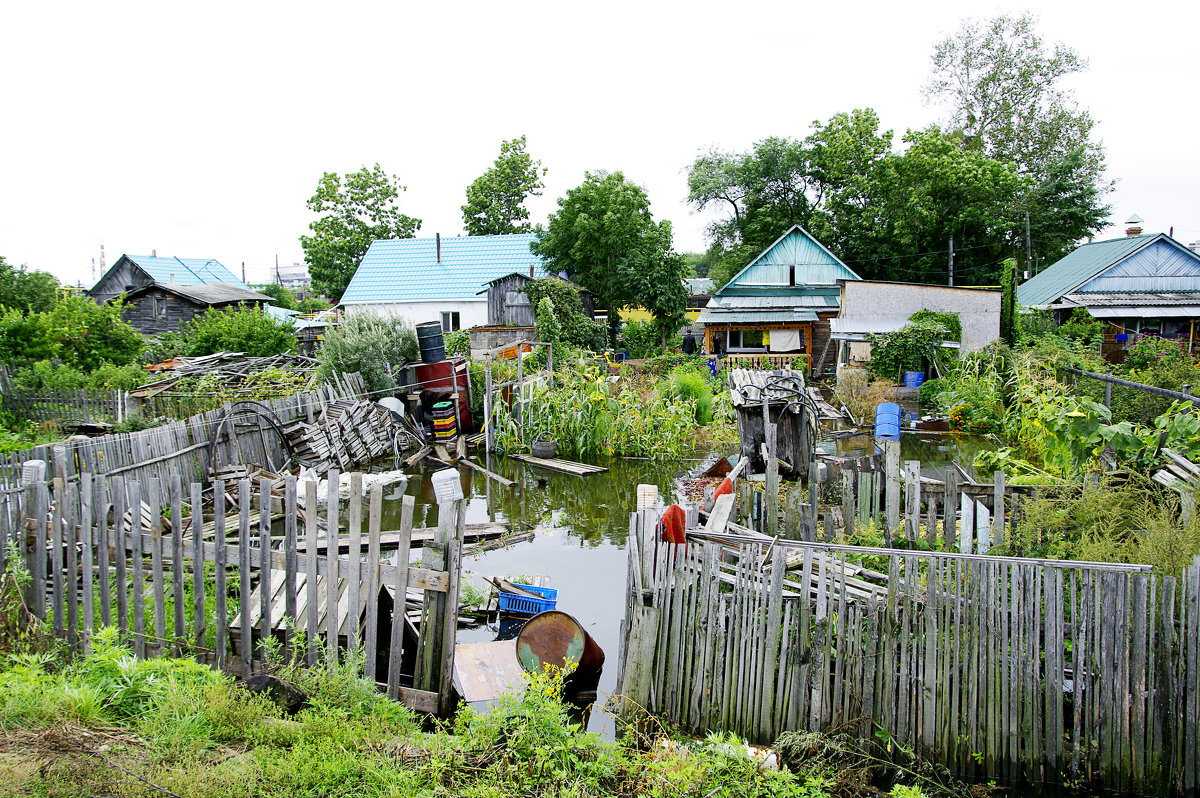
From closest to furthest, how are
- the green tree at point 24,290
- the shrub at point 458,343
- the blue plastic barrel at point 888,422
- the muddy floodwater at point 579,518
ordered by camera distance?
1. the muddy floodwater at point 579,518
2. the blue plastic barrel at point 888,422
3. the green tree at point 24,290
4. the shrub at point 458,343

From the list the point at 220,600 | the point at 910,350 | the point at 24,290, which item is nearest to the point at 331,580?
the point at 220,600

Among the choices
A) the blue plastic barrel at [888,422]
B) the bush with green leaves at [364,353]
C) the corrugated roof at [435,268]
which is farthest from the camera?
the corrugated roof at [435,268]

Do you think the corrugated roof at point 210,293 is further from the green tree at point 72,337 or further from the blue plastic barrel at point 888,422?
the blue plastic barrel at point 888,422

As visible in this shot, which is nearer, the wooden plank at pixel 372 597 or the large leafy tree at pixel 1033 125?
the wooden plank at pixel 372 597

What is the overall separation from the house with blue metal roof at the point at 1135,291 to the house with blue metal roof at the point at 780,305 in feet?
26.4

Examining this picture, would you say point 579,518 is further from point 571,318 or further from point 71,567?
point 571,318

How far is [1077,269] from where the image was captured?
94.9ft

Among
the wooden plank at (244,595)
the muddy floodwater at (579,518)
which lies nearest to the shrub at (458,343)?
the muddy floodwater at (579,518)

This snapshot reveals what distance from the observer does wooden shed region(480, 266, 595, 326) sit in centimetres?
3119

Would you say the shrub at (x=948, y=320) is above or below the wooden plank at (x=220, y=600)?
above

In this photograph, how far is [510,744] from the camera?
11.9ft

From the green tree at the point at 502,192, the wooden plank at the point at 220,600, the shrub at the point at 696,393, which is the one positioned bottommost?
the wooden plank at the point at 220,600

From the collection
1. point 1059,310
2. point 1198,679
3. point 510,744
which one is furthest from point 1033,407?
point 1059,310

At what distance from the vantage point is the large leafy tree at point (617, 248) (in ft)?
97.4
